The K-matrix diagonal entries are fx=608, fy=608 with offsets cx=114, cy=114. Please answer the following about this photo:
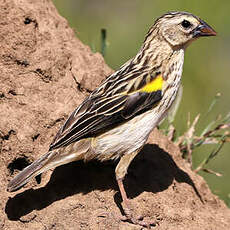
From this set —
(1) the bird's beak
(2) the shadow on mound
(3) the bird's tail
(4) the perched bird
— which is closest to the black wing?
(4) the perched bird

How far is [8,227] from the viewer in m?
6.25

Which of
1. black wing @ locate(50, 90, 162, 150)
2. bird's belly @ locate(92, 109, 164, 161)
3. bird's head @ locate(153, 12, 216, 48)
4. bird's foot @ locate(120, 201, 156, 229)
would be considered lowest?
bird's foot @ locate(120, 201, 156, 229)

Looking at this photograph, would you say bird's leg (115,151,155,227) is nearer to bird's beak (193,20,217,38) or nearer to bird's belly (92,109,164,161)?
bird's belly (92,109,164,161)

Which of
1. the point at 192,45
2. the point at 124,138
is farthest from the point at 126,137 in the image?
the point at 192,45

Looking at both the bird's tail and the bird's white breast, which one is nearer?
the bird's tail

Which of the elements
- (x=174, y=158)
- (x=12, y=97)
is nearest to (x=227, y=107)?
(x=174, y=158)

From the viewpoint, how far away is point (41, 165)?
6469 millimetres

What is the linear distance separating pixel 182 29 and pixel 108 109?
1.39 meters

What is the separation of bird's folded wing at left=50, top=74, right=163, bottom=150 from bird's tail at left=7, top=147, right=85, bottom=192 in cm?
12

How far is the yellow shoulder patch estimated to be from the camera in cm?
684

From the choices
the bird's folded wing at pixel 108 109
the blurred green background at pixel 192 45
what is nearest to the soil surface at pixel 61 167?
the bird's folded wing at pixel 108 109

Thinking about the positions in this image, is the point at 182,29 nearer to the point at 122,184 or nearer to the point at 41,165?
the point at 122,184

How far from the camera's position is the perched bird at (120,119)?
6621 millimetres

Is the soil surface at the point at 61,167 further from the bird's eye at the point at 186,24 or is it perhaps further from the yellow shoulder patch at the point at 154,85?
the bird's eye at the point at 186,24
